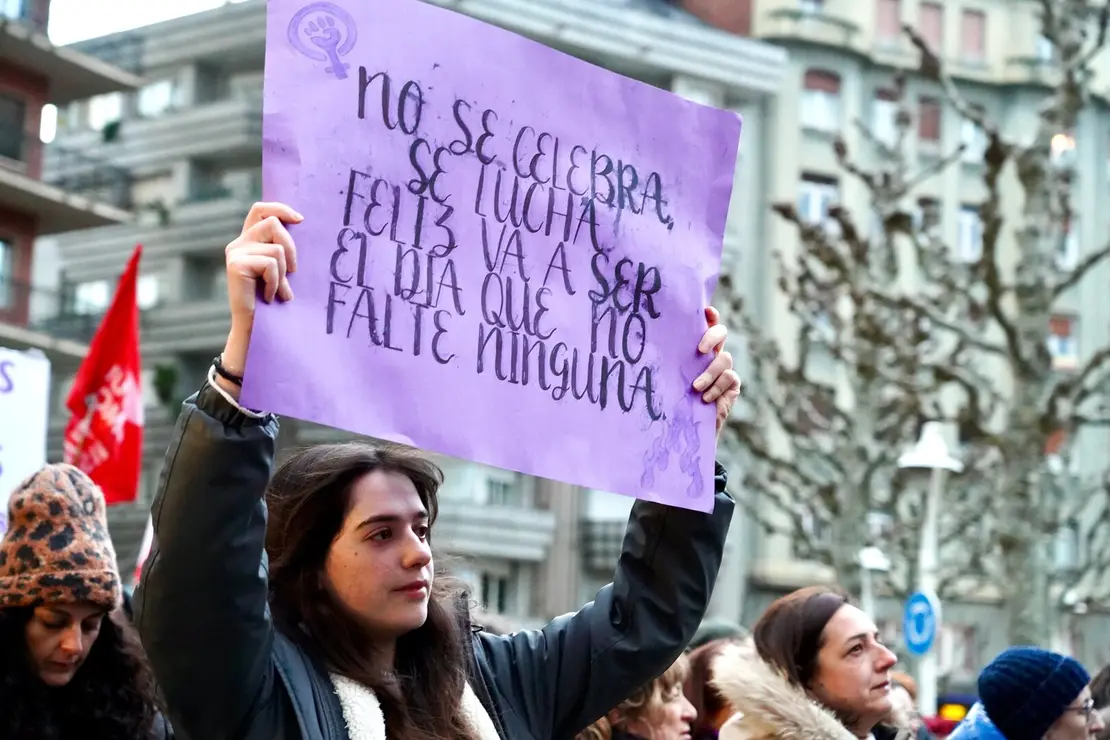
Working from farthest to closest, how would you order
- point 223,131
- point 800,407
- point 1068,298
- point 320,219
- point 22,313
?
point 1068,298, point 223,131, point 22,313, point 800,407, point 320,219

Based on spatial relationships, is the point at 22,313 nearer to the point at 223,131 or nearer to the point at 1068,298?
the point at 223,131

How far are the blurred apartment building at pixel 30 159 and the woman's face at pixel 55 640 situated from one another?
2577 cm

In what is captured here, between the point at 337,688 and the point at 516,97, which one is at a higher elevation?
the point at 516,97

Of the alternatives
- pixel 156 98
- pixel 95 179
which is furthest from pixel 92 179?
pixel 156 98

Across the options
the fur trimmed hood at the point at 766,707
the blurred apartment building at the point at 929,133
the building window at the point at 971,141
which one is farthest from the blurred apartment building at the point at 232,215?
the fur trimmed hood at the point at 766,707

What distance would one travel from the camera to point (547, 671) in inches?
134

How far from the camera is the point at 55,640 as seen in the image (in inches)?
173

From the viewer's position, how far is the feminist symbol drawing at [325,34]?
9.81ft

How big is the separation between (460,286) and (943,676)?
30782 mm

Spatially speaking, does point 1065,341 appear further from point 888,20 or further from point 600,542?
point 600,542

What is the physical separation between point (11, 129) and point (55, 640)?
27478 mm

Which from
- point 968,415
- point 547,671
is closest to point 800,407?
point 968,415

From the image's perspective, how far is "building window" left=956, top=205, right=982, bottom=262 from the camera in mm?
44219

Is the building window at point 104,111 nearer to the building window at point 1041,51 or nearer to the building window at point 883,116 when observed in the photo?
the building window at point 883,116
